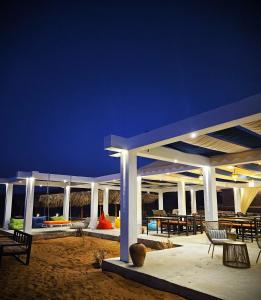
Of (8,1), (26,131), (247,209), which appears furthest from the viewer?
(26,131)

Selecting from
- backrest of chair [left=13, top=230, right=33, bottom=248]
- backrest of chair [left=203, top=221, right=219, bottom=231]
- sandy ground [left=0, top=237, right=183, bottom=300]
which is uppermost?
backrest of chair [left=203, top=221, right=219, bottom=231]

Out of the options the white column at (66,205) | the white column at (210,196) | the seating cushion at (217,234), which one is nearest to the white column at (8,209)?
the white column at (66,205)

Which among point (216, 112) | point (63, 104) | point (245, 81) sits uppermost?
point (63, 104)

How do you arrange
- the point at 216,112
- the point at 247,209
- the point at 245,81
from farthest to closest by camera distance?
the point at 247,209, the point at 245,81, the point at 216,112

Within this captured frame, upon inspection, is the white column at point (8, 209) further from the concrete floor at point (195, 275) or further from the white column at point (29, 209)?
the concrete floor at point (195, 275)

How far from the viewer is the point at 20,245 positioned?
6551 millimetres

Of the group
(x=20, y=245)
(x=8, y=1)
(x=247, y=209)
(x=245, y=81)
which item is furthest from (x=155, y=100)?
(x=20, y=245)

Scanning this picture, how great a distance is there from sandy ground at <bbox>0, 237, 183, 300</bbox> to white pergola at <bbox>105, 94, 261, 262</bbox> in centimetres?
100

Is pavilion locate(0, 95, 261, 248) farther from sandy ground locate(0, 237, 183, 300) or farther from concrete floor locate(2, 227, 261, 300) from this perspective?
sandy ground locate(0, 237, 183, 300)

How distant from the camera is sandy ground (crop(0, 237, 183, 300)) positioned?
13.3 ft

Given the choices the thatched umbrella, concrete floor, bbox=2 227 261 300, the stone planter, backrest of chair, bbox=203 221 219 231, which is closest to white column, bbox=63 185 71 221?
the thatched umbrella

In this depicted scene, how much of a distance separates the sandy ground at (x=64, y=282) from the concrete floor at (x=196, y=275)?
0.18 meters

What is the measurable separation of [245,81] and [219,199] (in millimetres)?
11437

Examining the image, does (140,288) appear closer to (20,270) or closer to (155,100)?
(20,270)
